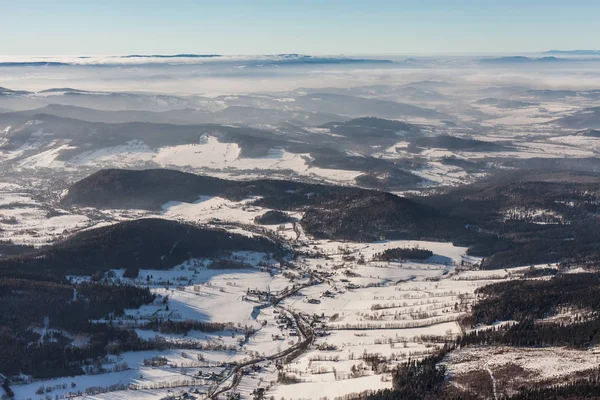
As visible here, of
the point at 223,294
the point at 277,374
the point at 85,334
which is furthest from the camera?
the point at 223,294

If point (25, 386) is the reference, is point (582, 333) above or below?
above

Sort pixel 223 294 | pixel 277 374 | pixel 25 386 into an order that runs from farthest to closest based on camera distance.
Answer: pixel 223 294 → pixel 277 374 → pixel 25 386

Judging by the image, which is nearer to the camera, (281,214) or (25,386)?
(25,386)

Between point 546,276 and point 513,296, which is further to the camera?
point 546,276

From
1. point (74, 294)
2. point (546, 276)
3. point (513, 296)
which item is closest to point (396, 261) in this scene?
point (546, 276)

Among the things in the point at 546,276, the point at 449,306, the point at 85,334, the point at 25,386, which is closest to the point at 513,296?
the point at 449,306

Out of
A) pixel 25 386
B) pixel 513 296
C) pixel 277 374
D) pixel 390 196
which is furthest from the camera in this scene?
pixel 390 196

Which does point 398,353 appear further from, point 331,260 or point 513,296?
point 331,260

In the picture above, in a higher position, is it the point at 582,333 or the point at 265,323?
the point at 582,333

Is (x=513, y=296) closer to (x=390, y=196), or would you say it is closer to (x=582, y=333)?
(x=582, y=333)
